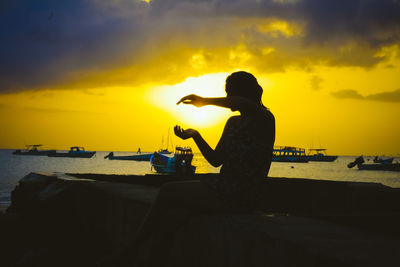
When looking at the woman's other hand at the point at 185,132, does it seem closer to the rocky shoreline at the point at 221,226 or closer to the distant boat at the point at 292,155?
the rocky shoreline at the point at 221,226

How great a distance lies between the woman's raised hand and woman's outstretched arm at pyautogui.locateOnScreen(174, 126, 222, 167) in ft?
0.98

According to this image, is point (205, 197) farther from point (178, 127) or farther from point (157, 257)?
point (178, 127)

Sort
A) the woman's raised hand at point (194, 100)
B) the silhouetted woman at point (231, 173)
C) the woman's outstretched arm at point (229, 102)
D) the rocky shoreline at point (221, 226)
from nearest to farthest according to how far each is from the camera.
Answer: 1. the rocky shoreline at point (221, 226)
2. the silhouetted woman at point (231, 173)
3. the woman's outstretched arm at point (229, 102)
4. the woman's raised hand at point (194, 100)

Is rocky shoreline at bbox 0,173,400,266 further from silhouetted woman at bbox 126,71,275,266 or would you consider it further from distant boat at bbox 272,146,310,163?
distant boat at bbox 272,146,310,163

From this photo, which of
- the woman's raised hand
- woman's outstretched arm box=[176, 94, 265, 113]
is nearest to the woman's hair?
woman's outstretched arm box=[176, 94, 265, 113]

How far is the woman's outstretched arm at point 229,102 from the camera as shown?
225cm

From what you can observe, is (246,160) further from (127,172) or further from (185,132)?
(127,172)

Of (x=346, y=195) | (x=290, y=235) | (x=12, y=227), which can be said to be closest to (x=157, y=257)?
(x=290, y=235)

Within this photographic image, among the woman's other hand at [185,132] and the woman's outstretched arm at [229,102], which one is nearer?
the woman's outstretched arm at [229,102]

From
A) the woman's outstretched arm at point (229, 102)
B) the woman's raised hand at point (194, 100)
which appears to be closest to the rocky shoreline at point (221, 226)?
the woman's outstretched arm at point (229, 102)

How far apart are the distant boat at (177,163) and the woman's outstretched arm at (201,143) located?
35.6 m

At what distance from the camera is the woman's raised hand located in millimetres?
2391

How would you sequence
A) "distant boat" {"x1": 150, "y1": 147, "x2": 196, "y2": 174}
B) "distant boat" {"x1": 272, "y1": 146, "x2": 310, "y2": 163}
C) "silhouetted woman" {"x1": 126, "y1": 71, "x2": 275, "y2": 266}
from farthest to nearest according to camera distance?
"distant boat" {"x1": 272, "y1": 146, "x2": 310, "y2": 163}
"distant boat" {"x1": 150, "y1": 147, "x2": 196, "y2": 174}
"silhouetted woman" {"x1": 126, "y1": 71, "x2": 275, "y2": 266}

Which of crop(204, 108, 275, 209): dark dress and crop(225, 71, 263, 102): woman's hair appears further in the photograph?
crop(225, 71, 263, 102): woman's hair
